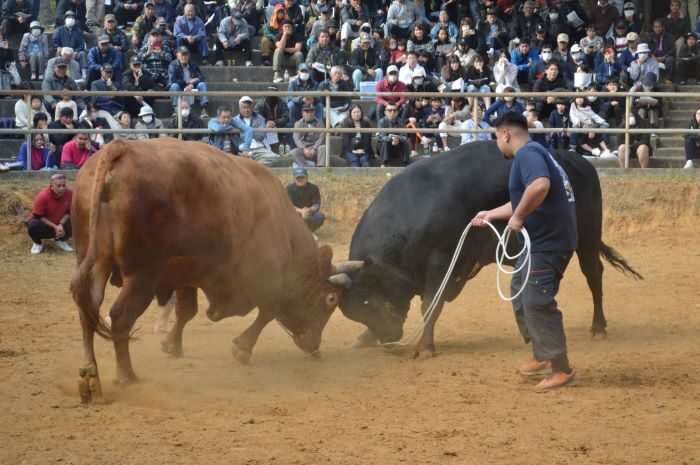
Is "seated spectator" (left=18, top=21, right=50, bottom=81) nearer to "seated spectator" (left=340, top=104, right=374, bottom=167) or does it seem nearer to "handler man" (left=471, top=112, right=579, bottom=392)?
"seated spectator" (left=340, top=104, right=374, bottom=167)

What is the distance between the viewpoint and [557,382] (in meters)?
7.93

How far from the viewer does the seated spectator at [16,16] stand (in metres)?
20.5

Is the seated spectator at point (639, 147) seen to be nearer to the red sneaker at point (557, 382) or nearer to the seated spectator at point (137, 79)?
the seated spectator at point (137, 79)

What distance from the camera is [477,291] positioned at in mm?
12766

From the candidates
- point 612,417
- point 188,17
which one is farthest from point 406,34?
point 612,417

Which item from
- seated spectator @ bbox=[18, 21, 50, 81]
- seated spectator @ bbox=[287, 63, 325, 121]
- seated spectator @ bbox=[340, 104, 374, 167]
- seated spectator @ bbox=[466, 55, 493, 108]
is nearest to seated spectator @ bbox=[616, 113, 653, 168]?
seated spectator @ bbox=[466, 55, 493, 108]

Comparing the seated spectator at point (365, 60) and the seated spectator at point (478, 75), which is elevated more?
the seated spectator at point (365, 60)

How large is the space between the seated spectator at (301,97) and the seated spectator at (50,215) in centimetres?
419

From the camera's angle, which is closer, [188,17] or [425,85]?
[425,85]

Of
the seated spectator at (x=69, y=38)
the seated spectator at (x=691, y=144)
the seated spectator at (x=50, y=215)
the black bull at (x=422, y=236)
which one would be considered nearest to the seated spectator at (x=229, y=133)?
the seated spectator at (x=50, y=215)

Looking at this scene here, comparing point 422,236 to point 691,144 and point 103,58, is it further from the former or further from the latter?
point 103,58

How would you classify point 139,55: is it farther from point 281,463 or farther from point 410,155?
point 281,463

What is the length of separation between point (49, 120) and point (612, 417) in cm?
1129

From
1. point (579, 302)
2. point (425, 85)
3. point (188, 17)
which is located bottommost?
point (579, 302)
